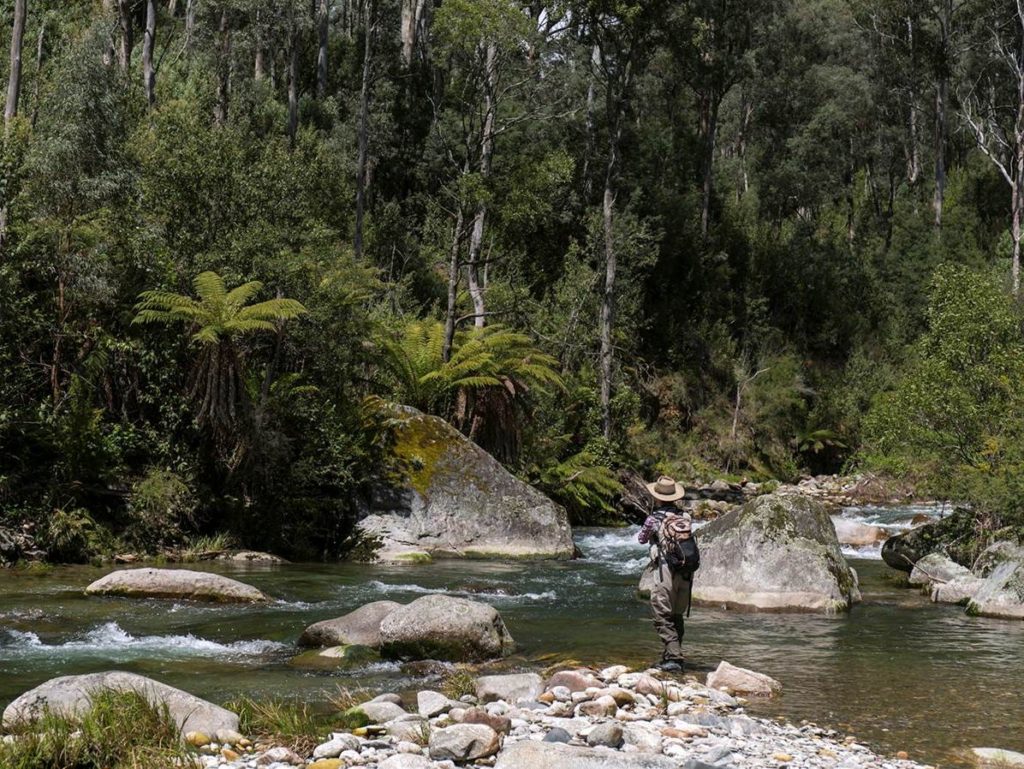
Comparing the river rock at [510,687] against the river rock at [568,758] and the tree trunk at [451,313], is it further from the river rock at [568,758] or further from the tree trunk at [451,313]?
the tree trunk at [451,313]

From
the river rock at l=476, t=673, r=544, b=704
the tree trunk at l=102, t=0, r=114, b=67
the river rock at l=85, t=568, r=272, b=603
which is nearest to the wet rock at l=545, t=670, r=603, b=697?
the river rock at l=476, t=673, r=544, b=704

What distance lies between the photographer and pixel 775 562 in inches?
512

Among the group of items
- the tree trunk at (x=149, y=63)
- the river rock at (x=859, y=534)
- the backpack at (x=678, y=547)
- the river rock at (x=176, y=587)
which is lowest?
the river rock at (x=859, y=534)

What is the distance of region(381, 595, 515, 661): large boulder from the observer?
938cm

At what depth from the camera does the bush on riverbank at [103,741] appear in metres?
5.57

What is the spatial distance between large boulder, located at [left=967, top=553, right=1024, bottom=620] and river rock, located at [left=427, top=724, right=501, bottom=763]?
8500mm

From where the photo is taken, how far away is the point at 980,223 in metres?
45.1

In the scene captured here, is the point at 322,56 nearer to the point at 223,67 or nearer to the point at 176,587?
the point at 223,67

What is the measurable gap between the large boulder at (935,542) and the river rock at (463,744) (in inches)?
451

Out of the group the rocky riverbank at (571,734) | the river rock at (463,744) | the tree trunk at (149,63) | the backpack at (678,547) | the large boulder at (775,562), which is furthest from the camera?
the tree trunk at (149,63)

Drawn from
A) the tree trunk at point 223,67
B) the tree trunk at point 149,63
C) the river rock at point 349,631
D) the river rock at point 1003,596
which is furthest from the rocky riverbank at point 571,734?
the tree trunk at point 223,67

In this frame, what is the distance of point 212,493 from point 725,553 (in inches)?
307

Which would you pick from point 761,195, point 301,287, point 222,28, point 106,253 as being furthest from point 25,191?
point 761,195

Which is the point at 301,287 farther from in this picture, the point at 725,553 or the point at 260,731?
the point at 260,731
